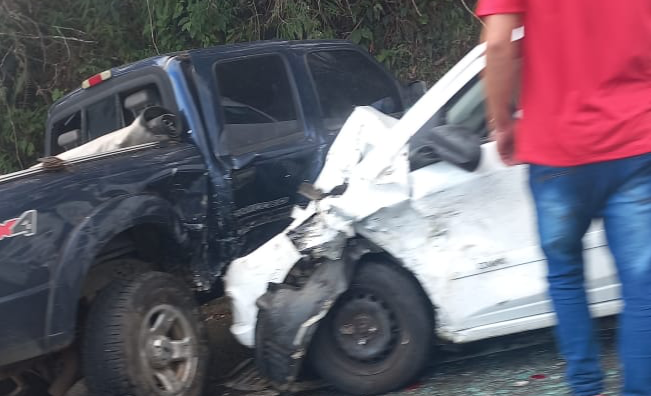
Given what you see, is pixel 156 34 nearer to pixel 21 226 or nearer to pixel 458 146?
pixel 21 226

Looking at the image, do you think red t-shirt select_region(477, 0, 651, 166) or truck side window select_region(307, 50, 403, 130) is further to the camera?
truck side window select_region(307, 50, 403, 130)

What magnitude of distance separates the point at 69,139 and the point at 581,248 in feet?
13.3

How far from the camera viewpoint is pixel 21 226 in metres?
3.87

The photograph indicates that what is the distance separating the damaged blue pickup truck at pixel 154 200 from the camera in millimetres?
3934

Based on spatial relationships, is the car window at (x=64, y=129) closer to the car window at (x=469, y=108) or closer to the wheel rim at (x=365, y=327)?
the wheel rim at (x=365, y=327)

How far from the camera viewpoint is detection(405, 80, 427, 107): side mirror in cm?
632

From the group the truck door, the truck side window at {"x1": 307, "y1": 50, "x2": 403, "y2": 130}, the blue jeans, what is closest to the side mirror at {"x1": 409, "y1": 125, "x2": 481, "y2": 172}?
→ the blue jeans

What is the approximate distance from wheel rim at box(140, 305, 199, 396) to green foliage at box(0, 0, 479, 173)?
4822 millimetres

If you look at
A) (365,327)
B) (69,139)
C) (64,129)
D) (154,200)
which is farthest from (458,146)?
(64,129)

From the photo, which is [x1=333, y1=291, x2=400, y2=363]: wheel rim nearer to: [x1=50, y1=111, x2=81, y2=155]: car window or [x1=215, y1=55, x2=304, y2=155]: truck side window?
[x1=215, y1=55, x2=304, y2=155]: truck side window

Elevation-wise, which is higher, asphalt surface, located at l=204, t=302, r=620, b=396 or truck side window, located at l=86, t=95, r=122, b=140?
truck side window, located at l=86, t=95, r=122, b=140

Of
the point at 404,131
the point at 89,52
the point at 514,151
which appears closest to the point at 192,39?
the point at 89,52

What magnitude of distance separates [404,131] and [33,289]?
1.84 meters

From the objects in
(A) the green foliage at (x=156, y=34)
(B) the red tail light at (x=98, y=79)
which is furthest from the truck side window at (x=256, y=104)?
(A) the green foliage at (x=156, y=34)
